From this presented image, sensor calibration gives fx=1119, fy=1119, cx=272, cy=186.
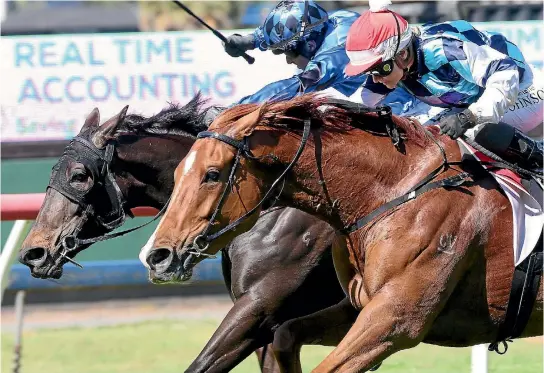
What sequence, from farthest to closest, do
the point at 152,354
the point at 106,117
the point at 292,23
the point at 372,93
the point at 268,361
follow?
the point at 106,117 < the point at 152,354 < the point at 292,23 < the point at 268,361 < the point at 372,93

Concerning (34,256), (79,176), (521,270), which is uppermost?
(79,176)

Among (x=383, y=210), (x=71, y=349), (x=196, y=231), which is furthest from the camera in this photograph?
(x=71, y=349)

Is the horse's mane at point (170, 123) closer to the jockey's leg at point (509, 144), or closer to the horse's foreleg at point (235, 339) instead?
the horse's foreleg at point (235, 339)

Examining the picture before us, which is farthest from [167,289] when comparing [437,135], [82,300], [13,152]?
[437,135]

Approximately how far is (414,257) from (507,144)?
0.63m

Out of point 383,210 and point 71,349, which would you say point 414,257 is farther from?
point 71,349

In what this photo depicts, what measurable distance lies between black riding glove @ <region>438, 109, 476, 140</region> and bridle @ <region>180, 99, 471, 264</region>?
92 mm

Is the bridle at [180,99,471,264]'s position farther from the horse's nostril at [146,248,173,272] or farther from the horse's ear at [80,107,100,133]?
the horse's ear at [80,107,100,133]

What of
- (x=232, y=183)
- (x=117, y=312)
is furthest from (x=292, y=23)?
(x=117, y=312)

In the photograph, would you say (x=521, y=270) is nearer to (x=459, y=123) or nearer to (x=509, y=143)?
(x=509, y=143)

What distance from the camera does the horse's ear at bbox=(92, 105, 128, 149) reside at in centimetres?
485

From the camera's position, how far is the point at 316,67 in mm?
5172

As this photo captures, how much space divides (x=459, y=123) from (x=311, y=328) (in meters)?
1.15

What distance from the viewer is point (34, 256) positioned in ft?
15.4
